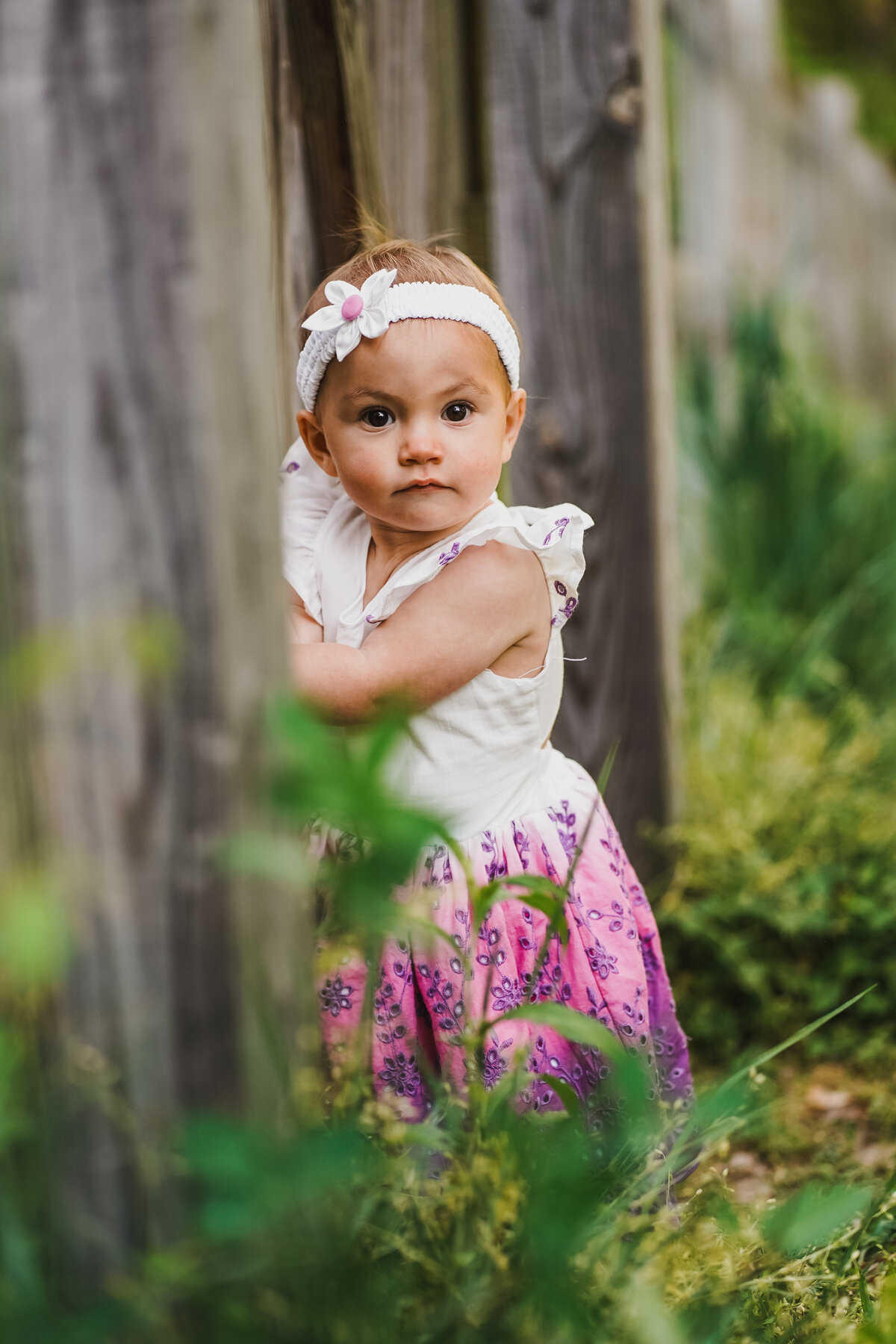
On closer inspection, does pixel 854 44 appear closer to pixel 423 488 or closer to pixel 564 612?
pixel 564 612

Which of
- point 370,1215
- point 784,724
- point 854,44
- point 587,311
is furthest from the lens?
point 854,44

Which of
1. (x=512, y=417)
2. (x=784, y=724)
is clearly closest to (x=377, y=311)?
(x=512, y=417)

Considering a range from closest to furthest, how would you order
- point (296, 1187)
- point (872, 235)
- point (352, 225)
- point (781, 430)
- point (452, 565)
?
point (296, 1187) < point (452, 565) < point (352, 225) < point (781, 430) < point (872, 235)

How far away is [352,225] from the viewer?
6.07 ft

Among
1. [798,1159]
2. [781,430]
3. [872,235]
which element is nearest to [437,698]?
[798,1159]

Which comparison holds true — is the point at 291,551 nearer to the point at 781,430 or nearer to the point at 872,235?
the point at 781,430

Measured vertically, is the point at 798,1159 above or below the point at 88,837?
below

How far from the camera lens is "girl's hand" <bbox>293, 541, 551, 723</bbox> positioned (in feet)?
4.78

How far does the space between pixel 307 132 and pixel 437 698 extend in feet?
3.12

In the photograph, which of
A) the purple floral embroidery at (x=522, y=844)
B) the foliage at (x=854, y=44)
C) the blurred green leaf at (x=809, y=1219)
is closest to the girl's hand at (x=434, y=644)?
the purple floral embroidery at (x=522, y=844)

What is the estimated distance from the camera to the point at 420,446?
1430 mm

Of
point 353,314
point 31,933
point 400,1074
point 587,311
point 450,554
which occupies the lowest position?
point 400,1074

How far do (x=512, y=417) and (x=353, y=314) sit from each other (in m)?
0.29

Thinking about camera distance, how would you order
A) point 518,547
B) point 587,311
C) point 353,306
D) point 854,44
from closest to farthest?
1. point 353,306
2. point 518,547
3. point 587,311
4. point 854,44
